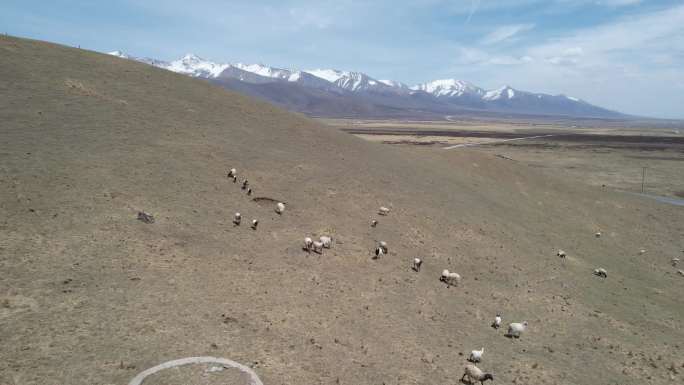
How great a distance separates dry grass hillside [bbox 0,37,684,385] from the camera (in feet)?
41.8

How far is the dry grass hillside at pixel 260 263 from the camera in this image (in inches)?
501

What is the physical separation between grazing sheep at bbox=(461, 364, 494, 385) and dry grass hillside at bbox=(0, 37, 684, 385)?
427mm

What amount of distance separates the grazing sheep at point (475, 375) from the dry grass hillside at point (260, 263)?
427 mm

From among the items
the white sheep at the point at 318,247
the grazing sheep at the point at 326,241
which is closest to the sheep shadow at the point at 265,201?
the grazing sheep at the point at 326,241

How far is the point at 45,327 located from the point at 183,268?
530 centimetres

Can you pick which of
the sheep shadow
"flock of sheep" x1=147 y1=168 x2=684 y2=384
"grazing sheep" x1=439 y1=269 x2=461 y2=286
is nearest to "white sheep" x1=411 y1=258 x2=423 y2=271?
"flock of sheep" x1=147 y1=168 x2=684 y2=384

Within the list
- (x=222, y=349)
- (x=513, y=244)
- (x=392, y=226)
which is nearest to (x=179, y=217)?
(x=222, y=349)

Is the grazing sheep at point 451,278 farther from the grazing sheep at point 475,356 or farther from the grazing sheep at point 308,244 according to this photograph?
the grazing sheep at point 308,244

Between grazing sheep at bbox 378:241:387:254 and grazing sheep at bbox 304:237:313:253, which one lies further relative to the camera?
grazing sheep at bbox 378:241:387:254

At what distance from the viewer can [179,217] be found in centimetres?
2072

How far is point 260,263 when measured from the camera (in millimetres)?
18781

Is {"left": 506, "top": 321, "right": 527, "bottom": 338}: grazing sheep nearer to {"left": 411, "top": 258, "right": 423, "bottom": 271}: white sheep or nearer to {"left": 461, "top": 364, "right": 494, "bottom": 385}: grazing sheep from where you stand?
{"left": 461, "top": 364, "right": 494, "bottom": 385}: grazing sheep

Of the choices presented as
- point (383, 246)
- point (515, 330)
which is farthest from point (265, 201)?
point (515, 330)

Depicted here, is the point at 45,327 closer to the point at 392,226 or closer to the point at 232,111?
the point at 392,226
